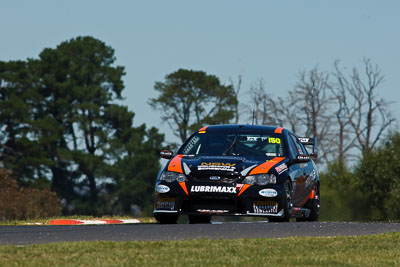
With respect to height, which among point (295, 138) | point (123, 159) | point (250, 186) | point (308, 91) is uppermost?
point (308, 91)

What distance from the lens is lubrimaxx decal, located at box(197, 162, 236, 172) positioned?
48.0 feet

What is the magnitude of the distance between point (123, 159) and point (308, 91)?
15.1 m

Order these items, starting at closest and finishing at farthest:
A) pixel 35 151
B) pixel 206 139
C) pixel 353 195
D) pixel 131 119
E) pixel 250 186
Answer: pixel 250 186
pixel 206 139
pixel 353 195
pixel 35 151
pixel 131 119

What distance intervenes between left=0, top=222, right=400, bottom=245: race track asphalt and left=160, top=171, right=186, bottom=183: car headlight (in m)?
0.99

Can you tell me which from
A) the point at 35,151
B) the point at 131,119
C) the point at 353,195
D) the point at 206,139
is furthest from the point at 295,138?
the point at 131,119

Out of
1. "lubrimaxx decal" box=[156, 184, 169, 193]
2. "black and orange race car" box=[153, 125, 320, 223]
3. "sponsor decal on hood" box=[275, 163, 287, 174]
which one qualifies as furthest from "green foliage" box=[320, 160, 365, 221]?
"lubrimaxx decal" box=[156, 184, 169, 193]

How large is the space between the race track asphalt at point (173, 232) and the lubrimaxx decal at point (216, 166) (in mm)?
889

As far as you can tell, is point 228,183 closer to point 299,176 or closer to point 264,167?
point 264,167

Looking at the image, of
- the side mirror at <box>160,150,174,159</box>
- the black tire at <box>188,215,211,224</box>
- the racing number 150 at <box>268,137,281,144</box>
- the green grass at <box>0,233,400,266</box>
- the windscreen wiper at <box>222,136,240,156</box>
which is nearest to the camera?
the green grass at <box>0,233,400,266</box>

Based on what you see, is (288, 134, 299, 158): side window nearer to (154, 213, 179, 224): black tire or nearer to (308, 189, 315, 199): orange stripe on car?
(308, 189, 315, 199): orange stripe on car

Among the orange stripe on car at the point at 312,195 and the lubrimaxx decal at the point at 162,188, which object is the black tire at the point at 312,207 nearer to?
the orange stripe on car at the point at 312,195

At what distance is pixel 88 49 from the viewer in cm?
7888

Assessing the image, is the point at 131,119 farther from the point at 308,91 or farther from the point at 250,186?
the point at 250,186

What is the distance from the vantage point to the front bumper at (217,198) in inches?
577
